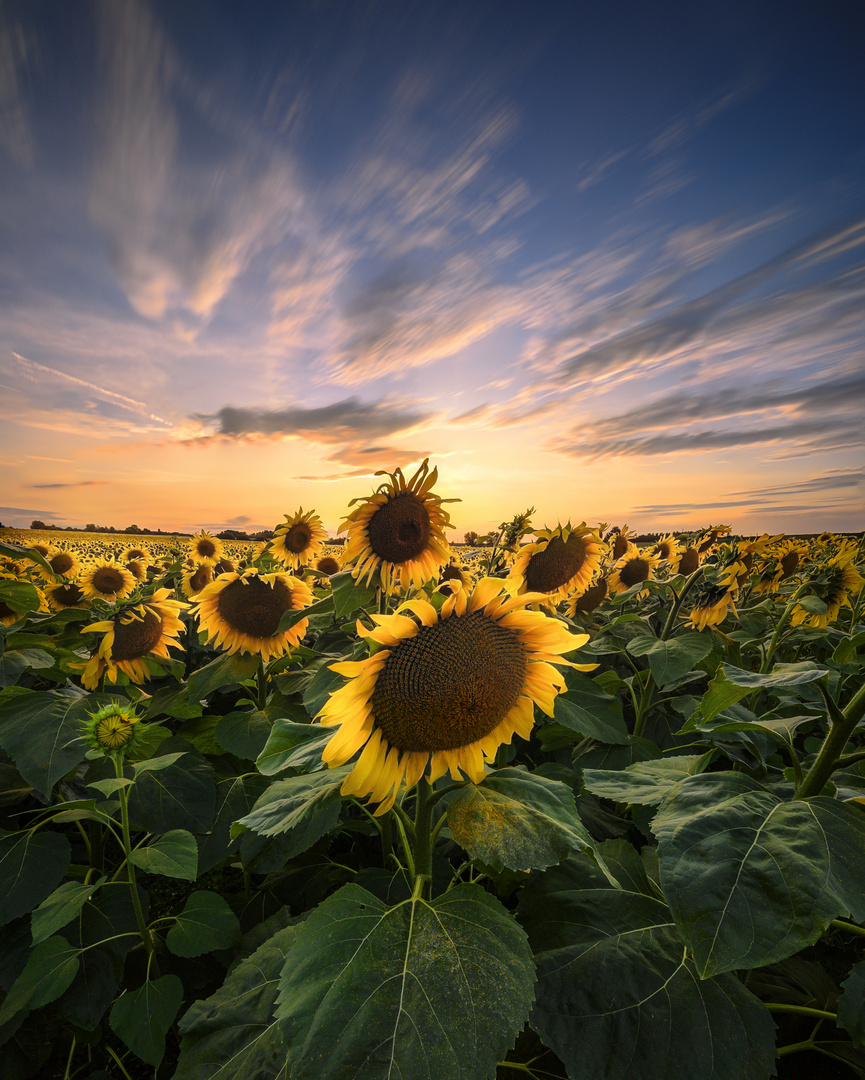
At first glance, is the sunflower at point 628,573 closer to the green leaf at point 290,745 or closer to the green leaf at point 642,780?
the green leaf at point 642,780

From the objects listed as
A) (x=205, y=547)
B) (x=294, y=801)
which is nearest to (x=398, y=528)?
(x=294, y=801)

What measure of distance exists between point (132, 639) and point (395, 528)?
6.43 ft

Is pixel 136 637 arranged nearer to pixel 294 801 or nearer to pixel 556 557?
pixel 294 801

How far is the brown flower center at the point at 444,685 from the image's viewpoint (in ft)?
4.47

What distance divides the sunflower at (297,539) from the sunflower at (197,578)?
219 cm

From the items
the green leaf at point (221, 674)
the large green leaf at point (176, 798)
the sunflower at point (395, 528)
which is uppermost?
the sunflower at point (395, 528)

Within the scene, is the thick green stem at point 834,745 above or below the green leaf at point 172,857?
above

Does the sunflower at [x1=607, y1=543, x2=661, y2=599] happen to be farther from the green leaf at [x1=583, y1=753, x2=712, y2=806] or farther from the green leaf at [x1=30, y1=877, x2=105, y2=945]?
the green leaf at [x1=30, y1=877, x2=105, y2=945]

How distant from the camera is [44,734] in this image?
2311mm

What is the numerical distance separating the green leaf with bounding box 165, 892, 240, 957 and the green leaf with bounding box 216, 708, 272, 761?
585mm

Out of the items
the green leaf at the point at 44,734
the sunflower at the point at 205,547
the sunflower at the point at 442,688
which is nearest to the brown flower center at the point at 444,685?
the sunflower at the point at 442,688

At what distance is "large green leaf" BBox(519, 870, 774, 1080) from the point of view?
116 cm

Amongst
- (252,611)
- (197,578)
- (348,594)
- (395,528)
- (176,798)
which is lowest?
(176,798)

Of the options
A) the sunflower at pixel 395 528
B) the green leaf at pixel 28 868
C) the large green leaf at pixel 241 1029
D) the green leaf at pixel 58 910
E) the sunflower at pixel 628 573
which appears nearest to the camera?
the large green leaf at pixel 241 1029
